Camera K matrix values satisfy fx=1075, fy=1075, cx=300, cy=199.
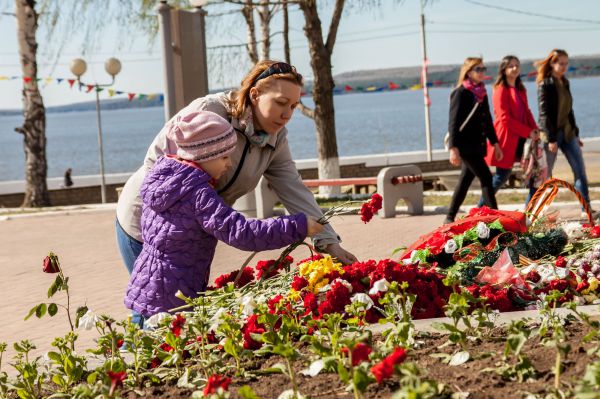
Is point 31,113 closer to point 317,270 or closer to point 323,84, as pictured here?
point 323,84

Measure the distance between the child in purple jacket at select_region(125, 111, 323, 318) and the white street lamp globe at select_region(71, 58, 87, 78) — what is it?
21933 millimetres

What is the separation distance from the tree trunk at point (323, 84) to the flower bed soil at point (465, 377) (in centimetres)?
1498

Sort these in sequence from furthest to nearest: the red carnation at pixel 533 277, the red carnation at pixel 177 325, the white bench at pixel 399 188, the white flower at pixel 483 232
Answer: the white bench at pixel 399 188, the white flower at pixel 483 232, the red carnation at pixel 533 277, the red carnation at pixel 177 325

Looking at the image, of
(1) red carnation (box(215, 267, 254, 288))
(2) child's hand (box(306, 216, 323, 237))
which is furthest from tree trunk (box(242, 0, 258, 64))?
(2) child's hand (box(306, 216, 323, 237))

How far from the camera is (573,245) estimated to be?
5195 millimetres

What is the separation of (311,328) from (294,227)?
422 millimetres

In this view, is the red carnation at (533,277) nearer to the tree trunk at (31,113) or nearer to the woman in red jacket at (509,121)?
the woman in red jacket at (509,121)

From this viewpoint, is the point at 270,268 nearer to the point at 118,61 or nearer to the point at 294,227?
the point at 294,227

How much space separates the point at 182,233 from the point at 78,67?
2246cm

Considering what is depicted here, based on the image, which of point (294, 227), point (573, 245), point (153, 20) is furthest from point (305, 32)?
point (294, 227)

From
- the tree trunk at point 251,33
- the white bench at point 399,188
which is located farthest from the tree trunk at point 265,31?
the white bench at point 399,188

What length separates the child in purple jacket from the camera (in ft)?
13.2

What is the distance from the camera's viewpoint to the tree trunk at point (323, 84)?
18.7 metres

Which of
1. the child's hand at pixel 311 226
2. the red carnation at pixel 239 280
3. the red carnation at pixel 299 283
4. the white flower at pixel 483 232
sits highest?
the child's hand at pixel 311 226
